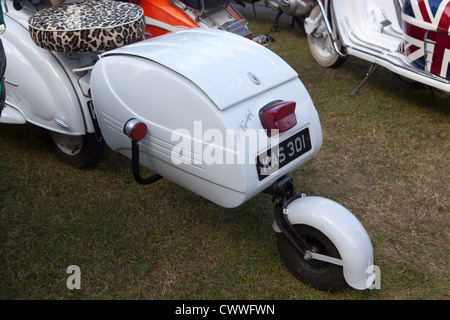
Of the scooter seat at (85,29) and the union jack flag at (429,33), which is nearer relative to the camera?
the scooter seat at (85,29)

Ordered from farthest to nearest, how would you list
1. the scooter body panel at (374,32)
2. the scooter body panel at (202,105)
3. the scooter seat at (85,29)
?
1. the scooter body panel at (374,32)
2. the scooter seat at (85,29)
3. the scooter body panel at (202,105)

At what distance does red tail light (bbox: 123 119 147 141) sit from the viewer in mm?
2092

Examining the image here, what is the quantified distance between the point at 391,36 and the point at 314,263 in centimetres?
253

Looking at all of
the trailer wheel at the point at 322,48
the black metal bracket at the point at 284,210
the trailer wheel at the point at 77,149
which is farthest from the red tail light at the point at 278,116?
the trailer wheel at the point at 322,48

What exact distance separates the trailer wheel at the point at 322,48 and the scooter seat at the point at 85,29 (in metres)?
2.35

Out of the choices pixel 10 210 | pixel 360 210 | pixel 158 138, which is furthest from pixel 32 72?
pixel 360 210

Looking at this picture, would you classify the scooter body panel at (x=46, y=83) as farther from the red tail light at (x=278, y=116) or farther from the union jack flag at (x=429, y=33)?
the union jack flag at (x=429, y=33)

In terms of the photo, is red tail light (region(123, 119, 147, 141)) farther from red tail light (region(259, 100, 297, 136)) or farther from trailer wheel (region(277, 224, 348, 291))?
trailer wheel (region(277, 224, 348, 291))

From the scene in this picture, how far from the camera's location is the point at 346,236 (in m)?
1.97

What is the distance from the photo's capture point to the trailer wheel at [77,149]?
289 cm

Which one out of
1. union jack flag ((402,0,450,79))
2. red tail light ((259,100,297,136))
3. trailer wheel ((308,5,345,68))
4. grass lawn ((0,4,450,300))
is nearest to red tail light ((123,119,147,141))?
red tail light ((259,100,297,136))

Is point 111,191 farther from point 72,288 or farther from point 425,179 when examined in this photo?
point 425,179

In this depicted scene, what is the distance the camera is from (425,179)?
297 centimetres

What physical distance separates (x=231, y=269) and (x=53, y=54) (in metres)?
1.50
